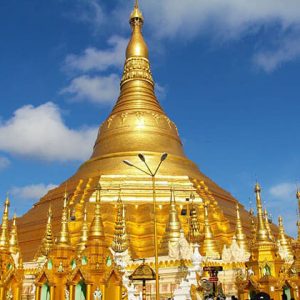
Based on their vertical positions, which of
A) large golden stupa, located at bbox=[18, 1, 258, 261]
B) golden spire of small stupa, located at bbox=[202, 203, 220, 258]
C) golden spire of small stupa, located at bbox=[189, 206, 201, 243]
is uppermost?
large golden stupa, located at bbox=[18, 1, 258, 261]

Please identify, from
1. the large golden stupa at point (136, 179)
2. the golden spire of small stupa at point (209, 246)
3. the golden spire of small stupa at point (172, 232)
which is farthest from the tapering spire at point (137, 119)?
the golden spire of small stupa at point (209, 246)

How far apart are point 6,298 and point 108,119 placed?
71.2ft

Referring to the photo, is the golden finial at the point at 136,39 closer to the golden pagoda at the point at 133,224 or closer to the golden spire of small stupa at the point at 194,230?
the golden pagoda at the point at 133,224

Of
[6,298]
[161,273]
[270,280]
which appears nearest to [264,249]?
[270,280]

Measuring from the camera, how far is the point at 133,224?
1182 inches

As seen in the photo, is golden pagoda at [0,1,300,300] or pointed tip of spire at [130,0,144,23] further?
pointed tip of spire at [130,0,144,23]

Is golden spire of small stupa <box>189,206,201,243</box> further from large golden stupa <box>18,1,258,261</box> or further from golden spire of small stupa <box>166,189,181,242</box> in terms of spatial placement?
large golden stupa <box>18,1,258,261</box>

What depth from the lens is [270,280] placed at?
18.2 meters

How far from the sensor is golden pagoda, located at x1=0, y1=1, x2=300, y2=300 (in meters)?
18.9

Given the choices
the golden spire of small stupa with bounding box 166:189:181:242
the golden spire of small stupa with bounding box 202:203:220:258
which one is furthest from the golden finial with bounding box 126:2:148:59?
the golden spire of small stupa with bounding box 202:203:220:258

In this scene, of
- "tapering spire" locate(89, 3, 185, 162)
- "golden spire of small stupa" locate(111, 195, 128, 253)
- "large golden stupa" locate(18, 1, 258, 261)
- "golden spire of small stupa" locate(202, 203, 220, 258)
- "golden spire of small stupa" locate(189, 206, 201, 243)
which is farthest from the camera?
"tapering spire" locate(89, 3, 185, 162)

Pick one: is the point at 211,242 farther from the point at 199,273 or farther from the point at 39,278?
the point at 39,278

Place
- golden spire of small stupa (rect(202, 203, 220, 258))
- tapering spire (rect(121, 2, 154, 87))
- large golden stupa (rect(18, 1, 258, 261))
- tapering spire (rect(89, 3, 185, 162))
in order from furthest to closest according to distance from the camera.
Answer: tapering spire (rect(121, 2, 154, 87)), tapering spire (rect(89, 3, 185, 162)), large golden stupa (rect(18, 1, 258, 261)), golden spire of small stupa (rect(202, 203, 220, 258))

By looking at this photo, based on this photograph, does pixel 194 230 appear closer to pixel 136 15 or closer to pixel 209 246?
pixel 209 246
